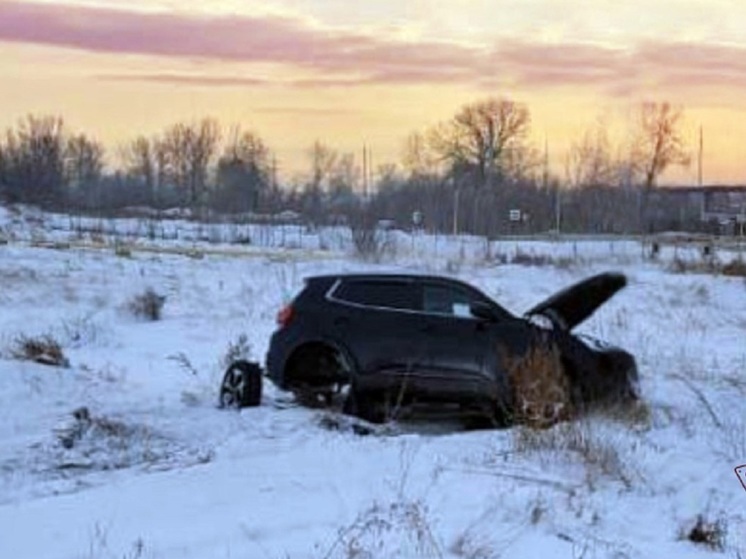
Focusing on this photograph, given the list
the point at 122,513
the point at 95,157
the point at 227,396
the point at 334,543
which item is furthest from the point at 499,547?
the point at 95,157

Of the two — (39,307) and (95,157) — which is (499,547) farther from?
(95,157)

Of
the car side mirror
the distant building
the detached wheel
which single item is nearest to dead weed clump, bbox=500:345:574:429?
the car side mirror

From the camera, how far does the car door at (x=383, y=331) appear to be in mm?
14281

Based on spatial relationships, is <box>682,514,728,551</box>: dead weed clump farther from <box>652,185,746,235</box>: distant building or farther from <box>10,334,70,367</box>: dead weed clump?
<box>652,185,746,235</box>: distant building

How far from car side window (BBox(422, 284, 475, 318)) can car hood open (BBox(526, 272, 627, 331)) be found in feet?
2.38

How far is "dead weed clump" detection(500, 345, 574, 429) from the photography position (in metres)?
12.8

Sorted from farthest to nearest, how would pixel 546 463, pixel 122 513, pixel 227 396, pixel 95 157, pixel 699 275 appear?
pixel 95 157
pixel 699 275
pixel 227 396
pixel 546 463
pixel 122 513

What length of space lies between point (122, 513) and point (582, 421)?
5.33m

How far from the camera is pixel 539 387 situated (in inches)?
516

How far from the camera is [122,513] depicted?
28.7 ft

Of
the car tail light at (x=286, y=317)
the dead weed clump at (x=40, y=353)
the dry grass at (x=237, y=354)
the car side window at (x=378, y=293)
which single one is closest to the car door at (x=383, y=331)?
the car side window at (x=378, y=293)

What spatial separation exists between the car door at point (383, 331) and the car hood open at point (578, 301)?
131 cm

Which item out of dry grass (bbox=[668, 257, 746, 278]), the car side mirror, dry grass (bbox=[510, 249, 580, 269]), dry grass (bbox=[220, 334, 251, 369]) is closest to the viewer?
the car side mirror

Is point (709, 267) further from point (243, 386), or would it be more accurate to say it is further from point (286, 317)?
point (243, 386)
